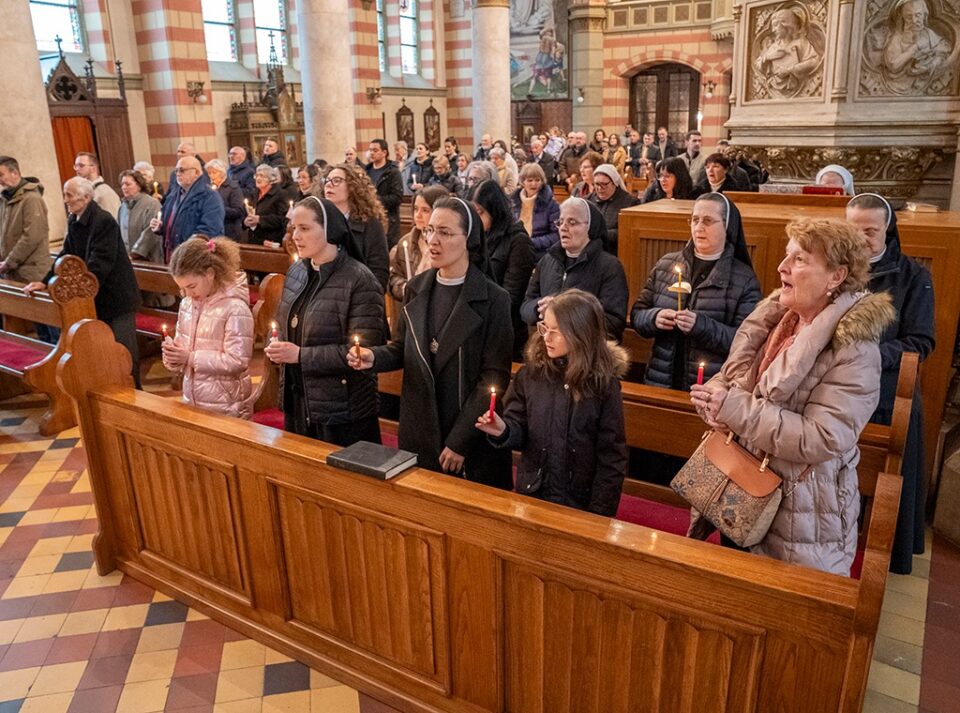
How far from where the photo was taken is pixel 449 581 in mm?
2256

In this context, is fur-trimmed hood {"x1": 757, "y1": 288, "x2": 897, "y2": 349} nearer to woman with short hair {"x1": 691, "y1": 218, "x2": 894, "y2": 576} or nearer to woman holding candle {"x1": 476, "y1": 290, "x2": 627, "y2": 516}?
woman with short hair {"x1": 691, "y1": 218, "x2": 894, "y2": 576}

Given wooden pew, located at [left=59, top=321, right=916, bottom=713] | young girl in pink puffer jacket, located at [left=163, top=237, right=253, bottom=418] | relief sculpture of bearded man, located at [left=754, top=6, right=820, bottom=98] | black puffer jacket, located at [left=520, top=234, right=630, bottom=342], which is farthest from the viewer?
relief sculpture of bearded man, located at [left=754, top=6, right=820, bottom=98]

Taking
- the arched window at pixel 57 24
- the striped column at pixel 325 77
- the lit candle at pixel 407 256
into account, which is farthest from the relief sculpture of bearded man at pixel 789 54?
the arched window at pixel 57 24

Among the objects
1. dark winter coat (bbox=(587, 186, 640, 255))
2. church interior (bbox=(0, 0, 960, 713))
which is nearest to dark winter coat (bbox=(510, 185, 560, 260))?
church interior (bbox=(0, 0, 960, 713))

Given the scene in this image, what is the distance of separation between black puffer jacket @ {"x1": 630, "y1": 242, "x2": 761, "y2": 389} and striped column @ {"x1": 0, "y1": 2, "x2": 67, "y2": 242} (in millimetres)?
6076

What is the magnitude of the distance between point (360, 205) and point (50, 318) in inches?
93.8

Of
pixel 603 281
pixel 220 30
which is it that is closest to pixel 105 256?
pixel 603 281

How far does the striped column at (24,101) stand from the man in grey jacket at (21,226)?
120 cm

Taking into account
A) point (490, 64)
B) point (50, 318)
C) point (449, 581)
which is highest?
point (490, 64)

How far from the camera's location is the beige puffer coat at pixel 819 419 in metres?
1.94

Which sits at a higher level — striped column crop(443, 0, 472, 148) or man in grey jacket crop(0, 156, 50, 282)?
striped column crop(443, 0, 472, 148)

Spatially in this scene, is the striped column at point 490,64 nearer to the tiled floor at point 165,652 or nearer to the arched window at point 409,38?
the arched window at point 409,38

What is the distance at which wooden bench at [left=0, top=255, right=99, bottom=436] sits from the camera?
484 centimetres

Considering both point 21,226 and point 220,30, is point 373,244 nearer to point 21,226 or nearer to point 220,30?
point 21,226
